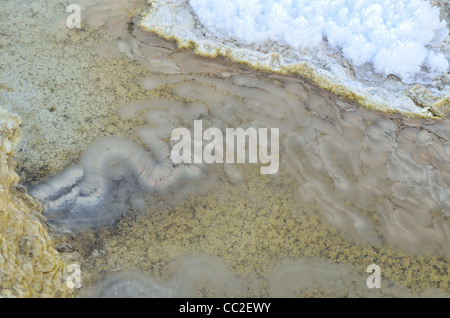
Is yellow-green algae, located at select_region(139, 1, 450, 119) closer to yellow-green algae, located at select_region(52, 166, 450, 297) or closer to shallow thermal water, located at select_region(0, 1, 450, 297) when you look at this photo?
shallow thermal water, located at select_region(0, 1, 450, 297)

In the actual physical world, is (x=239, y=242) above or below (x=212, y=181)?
below

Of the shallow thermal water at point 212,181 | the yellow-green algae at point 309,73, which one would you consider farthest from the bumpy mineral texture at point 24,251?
the yellow-green algae at point 309,73

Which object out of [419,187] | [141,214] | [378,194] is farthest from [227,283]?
[419,187]

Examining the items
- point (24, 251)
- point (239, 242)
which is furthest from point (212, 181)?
point (24, 251)

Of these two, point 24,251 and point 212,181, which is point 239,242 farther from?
point 24,251

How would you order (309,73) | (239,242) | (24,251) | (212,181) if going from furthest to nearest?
(309,73), (212,181), (239,242), (24,251)

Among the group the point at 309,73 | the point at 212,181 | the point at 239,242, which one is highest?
the point at 309,73

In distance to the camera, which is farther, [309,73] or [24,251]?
[309,73]

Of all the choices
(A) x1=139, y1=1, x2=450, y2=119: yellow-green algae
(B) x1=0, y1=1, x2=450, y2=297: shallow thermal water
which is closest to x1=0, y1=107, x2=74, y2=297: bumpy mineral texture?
(B) x1=0, y1=1, x2=450, y2=297: shallow thermal water
